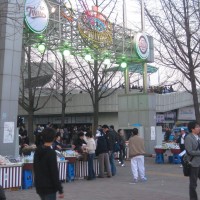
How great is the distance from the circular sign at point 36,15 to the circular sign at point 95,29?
2649 mm

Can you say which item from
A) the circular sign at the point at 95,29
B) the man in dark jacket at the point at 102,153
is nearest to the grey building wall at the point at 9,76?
the man in dark jacket at the point at 102,153

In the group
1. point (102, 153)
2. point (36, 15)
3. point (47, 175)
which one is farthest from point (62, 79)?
point (47, 175)

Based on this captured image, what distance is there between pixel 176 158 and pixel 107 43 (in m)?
6.44

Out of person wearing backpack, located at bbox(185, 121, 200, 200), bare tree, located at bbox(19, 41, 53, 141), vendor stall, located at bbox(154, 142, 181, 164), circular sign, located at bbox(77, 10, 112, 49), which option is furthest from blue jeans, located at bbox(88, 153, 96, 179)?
bare tree, located at bbox(19, 41, 53, 141)

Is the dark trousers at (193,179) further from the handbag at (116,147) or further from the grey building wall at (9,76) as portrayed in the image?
the handbag at (116,147)

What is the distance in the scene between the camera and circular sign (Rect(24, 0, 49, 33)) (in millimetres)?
14562

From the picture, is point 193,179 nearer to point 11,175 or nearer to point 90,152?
point 11,175

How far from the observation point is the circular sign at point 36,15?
14.6 meters

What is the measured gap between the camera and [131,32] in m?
22.3

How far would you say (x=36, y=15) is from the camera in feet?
49.3

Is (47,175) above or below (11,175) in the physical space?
above

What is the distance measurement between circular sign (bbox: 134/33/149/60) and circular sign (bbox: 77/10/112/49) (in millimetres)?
2627

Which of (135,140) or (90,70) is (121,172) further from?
(90,70)

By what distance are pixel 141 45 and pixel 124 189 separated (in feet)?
40.8
